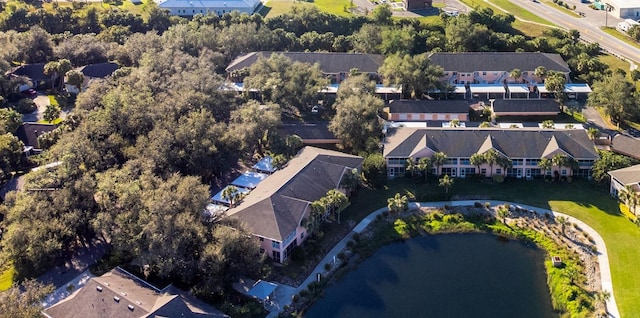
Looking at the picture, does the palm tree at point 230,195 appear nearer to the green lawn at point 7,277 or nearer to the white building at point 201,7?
the green lawn at point 7,277

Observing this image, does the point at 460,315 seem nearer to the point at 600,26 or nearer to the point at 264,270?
the point at 264,270

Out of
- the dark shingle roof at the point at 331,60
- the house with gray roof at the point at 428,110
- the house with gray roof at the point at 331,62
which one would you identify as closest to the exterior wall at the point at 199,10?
→ the dark shingle roof at the point at 331,60

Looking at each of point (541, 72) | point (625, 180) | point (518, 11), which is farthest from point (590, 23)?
point (625, 180)

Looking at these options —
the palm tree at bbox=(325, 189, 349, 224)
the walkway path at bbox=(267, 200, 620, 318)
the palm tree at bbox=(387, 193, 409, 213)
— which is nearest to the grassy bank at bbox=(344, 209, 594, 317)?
the palm tree at bbox=(387, 193, 409, 213)

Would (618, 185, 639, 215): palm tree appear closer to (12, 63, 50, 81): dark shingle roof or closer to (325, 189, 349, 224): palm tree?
(325, 189, 349, 224): palm tree

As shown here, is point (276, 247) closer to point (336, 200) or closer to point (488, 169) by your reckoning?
point (336, 200)

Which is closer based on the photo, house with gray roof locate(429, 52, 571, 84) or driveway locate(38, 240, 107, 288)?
driveway locate(38, 240, 107, 288)
